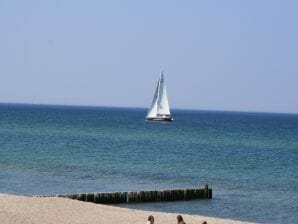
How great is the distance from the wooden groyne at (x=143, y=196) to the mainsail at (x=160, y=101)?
93783mm

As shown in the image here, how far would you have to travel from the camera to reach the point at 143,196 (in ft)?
134

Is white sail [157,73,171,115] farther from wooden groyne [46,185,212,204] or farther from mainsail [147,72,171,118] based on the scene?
wooden groyne [46,185,212,204]

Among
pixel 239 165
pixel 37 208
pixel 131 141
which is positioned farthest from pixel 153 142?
pixel 37 208

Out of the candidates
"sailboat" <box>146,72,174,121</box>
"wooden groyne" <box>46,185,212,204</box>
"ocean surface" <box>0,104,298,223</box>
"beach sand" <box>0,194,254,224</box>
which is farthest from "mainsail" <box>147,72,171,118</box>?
"beach sand" <box>0,194,254,224</box>

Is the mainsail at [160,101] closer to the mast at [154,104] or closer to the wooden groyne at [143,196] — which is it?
the mast at [154,104]

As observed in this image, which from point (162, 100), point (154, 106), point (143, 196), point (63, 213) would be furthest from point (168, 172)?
point (154, 106)

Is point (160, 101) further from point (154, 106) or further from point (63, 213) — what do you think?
point (63, 213)

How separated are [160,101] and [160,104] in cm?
185

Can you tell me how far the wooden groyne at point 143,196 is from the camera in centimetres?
3875

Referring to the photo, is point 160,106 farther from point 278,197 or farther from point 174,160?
point 278,197

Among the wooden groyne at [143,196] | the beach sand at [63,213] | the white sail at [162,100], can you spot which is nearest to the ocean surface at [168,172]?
the wooden groyne at [143,196]

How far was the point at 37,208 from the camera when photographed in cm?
3186

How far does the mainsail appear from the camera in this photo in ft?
449

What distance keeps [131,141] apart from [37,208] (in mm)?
72495
